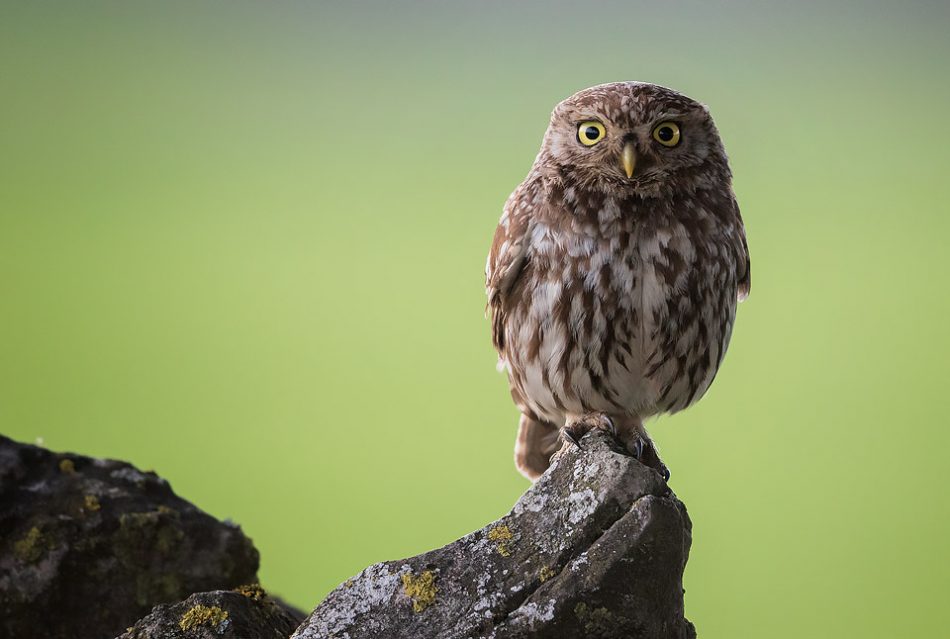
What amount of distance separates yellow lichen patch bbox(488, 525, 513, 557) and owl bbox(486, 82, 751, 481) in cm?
45

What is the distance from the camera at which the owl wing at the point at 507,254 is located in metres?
2.95

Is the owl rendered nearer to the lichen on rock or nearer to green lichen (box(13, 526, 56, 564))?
the lichen on rock

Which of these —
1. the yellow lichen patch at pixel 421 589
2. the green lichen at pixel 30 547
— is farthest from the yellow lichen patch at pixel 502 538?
the green lichen at pixel 30 547

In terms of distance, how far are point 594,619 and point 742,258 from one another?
1.32m

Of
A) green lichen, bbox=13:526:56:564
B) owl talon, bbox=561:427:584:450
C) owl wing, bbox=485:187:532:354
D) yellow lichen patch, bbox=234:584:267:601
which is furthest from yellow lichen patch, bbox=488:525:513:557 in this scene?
green lichen, bbox=13:526:56:564

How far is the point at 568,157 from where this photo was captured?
9.39 ft

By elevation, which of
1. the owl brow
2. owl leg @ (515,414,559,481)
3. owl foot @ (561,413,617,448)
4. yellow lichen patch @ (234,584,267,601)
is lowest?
yellow lichen patch @ (234,584,267,601)

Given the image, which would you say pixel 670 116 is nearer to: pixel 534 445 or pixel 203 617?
pixel 534 445

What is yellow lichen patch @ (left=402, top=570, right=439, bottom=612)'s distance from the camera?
2295mm

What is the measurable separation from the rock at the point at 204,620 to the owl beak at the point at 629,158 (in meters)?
1.50

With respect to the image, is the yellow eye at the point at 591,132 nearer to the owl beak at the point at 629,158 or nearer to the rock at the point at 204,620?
the owl beak at the point at 629,158

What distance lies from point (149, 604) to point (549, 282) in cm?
150

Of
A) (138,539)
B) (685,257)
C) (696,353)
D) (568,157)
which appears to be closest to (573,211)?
(568,157)

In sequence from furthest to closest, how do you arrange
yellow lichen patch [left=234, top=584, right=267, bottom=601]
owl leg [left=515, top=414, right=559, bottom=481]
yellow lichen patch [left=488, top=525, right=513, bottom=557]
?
owl leg [left=515, top=414, right=559, bottom=481] < yellow lichen patch [left=234, top=584, right=267, bottom=601] < yellow lichen patch [left=488, top=525, right=513, bottom=557]
